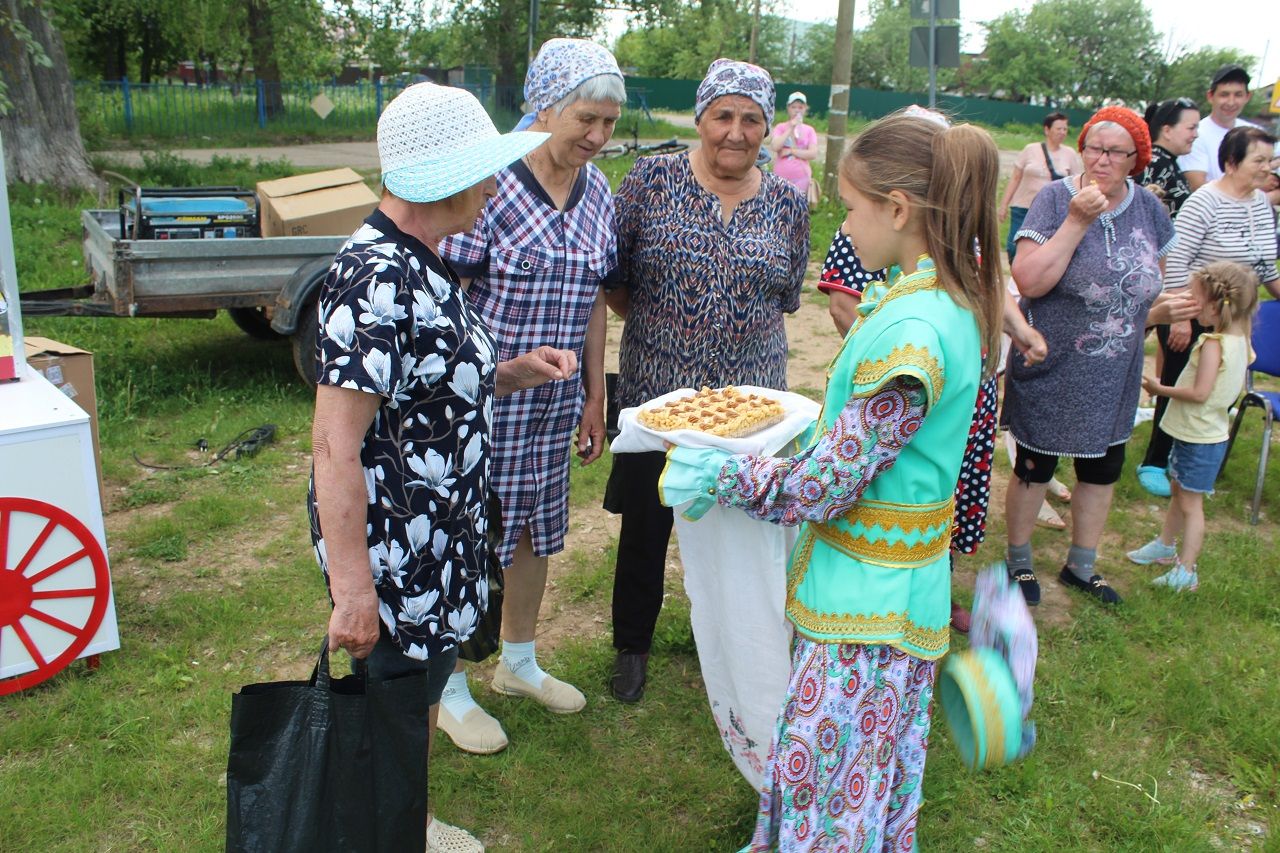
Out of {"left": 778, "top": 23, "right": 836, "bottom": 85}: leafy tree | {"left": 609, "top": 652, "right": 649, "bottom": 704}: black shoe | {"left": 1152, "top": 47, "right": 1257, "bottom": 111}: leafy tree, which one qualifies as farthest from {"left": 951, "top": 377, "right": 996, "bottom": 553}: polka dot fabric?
{"left": 778, "top": 23, "right": 836, "bottom": 85}: leafy tree

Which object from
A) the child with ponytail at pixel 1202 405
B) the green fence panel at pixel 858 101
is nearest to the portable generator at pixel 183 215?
the child with ponytail at pixel 1202 405

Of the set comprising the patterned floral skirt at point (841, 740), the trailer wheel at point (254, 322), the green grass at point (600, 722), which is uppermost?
the trailer wheel at point (254, 322)

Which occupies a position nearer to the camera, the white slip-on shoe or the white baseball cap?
the white baseball cap

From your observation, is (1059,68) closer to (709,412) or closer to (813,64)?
(813,64)

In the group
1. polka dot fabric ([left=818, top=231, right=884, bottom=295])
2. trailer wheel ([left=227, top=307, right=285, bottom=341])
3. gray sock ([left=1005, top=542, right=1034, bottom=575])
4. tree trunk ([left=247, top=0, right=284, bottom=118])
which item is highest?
tree trunk ([left=247, top=0, right=284, bottom=118])

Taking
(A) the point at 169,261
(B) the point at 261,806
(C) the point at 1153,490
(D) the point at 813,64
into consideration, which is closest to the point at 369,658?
(B) the point at 261,806

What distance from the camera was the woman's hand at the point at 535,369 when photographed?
7.75 feet

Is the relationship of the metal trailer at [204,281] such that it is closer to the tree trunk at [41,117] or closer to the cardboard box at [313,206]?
the cardboard box at [313,206]

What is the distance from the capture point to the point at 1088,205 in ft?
10.9

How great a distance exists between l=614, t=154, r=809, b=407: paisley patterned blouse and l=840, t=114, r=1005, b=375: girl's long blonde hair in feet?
3.51

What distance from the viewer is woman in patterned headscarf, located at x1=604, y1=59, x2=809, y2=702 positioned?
2.93 metres

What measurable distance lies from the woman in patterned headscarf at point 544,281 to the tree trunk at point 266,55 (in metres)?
20.5

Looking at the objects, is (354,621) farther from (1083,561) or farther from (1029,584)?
(1083,561)

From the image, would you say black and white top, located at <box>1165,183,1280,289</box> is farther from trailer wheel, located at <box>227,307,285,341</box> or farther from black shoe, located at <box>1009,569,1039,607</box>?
trailer wheel, located at <box>227,307,285,341</box>
